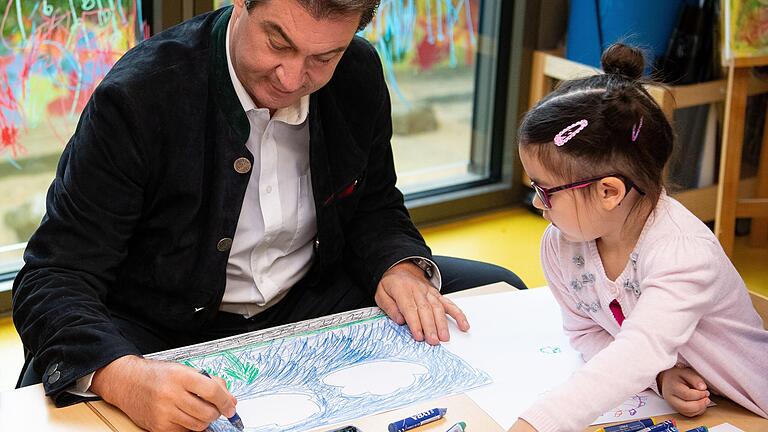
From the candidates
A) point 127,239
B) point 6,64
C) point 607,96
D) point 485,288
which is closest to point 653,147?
point 607,96

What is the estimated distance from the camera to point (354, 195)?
1790 mm

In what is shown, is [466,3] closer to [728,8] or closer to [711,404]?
[728,8]

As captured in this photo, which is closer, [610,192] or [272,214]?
[610,192]

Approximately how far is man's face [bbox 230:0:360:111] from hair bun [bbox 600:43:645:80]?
362 millimetres

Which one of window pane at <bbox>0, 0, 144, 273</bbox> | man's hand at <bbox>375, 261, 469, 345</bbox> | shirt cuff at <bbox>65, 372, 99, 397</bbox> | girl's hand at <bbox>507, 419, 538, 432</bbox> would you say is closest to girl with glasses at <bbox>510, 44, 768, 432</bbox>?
girl's hand at <bbox>507, 419, 538, 432</bbox>

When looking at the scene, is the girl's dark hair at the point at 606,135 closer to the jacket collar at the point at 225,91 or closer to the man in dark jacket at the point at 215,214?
the man in dark jacket at the point at 215,214

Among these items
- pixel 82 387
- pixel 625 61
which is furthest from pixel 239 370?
pixel 625 61

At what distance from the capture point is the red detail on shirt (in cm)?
147

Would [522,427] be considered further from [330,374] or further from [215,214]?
[215,214]

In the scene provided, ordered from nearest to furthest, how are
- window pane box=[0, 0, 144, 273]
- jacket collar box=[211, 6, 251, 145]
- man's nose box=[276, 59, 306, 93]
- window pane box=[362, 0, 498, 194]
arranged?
1. man's nose box=[276, 59, 306, 93]
2. jacket collar box=[211, 6, 251, 145]
3. window pane box=[0, 0, 144, 273]
4. window pane box=[362, 0, 498, 194]

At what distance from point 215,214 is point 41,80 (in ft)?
3.98

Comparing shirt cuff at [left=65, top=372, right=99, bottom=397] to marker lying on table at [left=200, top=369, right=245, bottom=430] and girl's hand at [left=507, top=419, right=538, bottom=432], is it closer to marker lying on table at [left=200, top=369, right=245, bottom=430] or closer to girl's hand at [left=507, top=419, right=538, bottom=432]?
marker lying on table at [left=200, top=369, right=245, bottom=430]

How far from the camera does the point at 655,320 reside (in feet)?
4.32

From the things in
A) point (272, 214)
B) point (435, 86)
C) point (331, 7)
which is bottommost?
point (435, 86)
